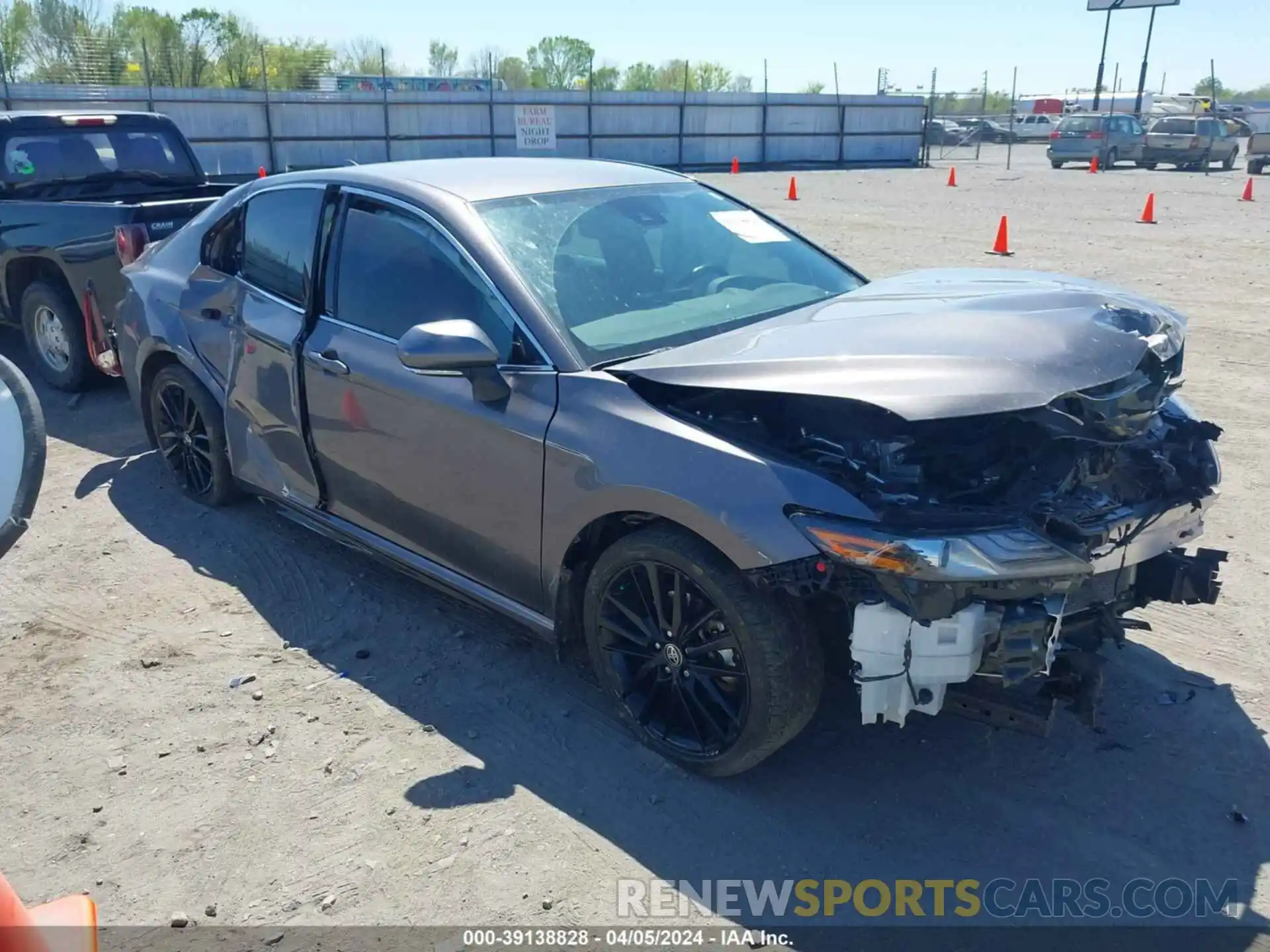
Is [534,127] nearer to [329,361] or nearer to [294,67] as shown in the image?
[294,67]

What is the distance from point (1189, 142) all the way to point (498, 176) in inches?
1383

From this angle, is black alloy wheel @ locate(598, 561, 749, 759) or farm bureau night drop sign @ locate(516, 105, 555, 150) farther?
farm bureau night drop sign @ locate(516, 105, 555, 150)

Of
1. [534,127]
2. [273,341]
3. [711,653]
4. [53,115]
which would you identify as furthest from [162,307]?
[534,127]

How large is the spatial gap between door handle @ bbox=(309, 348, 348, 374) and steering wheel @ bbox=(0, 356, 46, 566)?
2.26 m

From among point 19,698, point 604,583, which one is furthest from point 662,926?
point 19,698

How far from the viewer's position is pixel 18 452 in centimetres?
174

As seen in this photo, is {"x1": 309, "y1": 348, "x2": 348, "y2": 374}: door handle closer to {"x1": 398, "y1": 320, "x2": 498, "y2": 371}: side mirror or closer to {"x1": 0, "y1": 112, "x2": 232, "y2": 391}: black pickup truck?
{"x1": 398, "y1": 320, "x2": 498, "y2": 371}: side mirror

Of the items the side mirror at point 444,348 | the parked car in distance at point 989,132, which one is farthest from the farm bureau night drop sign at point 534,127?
the side mirror at point 444,348

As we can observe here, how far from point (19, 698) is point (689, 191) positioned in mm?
3332

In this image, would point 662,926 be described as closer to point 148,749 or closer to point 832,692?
point 832,692

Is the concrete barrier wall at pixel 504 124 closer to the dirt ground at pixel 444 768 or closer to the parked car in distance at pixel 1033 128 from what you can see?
the dirt ground at pixel 444 768

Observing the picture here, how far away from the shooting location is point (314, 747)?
11.6 ft

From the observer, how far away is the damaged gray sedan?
288 cm

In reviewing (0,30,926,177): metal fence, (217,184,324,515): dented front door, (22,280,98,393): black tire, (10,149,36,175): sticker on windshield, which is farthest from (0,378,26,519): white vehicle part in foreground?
(0,30,926,177): metal fence
